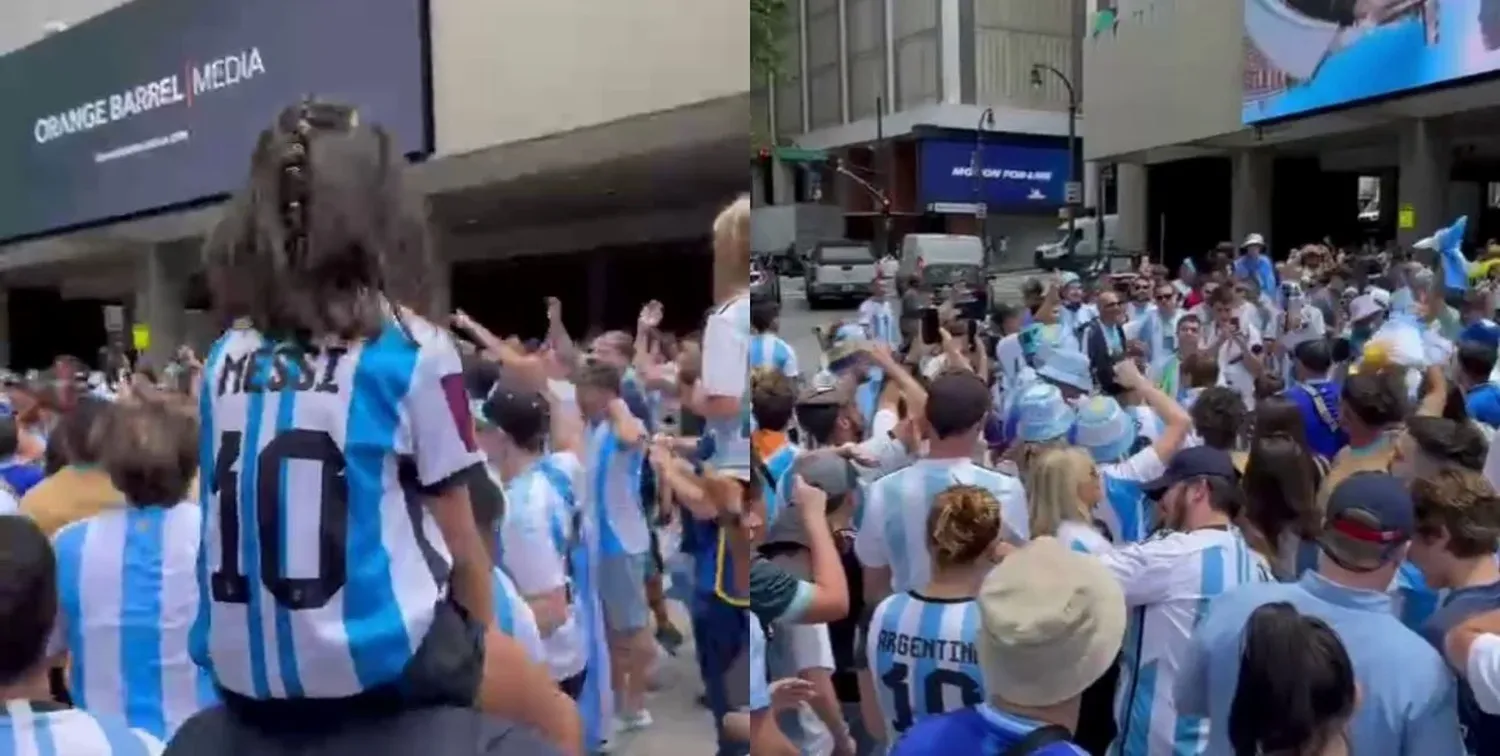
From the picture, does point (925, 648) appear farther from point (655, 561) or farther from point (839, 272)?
point (655, 561)

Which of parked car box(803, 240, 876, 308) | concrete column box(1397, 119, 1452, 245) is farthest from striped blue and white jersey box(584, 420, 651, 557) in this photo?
concrete column box(1397, 119, 1452, 245)

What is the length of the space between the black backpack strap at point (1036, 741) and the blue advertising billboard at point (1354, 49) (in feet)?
50.4

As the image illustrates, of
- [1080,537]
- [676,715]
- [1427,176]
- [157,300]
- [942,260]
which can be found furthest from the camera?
[1427,176]

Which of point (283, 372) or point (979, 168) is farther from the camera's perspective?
point (979, 168)

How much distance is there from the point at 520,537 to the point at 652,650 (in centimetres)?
72

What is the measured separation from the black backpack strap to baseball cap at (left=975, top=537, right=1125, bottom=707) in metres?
0.06

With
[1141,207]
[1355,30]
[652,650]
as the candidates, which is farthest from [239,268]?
[1141,207]

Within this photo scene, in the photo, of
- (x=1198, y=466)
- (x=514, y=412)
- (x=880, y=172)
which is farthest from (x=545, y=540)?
(x=1198, y=466)

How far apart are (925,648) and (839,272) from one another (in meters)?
0.57

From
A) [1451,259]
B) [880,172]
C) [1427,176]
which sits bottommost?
[1451,259]

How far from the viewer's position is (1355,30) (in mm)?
15852

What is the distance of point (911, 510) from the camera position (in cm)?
240

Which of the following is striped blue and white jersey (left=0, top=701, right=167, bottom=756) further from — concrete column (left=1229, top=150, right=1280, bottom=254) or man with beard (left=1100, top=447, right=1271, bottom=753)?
concrete column (left=1229, top=150, right=1280, bottom=254)

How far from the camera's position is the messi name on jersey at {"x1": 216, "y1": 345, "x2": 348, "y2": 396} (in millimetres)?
1099
